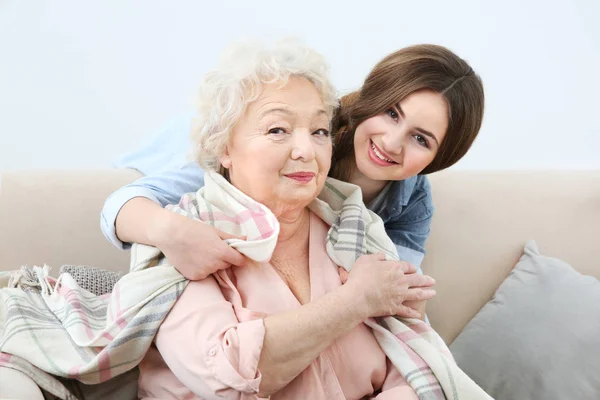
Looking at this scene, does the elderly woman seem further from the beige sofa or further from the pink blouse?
the beige sofa

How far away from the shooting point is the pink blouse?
1.23 meters

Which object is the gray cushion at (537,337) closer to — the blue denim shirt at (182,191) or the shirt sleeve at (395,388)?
the blue denim shirt at (182,191)

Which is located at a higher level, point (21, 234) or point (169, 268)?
point (169, 268)

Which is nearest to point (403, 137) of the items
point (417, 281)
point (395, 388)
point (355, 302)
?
point (417, 281)

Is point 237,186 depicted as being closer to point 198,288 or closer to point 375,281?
point 198,288

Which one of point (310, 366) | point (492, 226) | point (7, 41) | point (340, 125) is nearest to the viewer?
point (310, 366)

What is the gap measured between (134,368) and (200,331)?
0.32 meters

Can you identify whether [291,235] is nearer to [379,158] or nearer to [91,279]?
[379,158]

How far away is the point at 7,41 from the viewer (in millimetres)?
2789

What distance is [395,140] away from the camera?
66.3 inches

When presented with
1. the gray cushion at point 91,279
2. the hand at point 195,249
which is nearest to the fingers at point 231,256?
the hand at point 195,249

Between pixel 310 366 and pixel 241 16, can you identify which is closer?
pixel 310 366

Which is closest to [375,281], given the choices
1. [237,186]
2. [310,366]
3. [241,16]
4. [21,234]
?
[310,366]

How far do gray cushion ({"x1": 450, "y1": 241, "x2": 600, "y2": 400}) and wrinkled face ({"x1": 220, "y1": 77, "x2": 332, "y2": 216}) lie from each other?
0.98m
